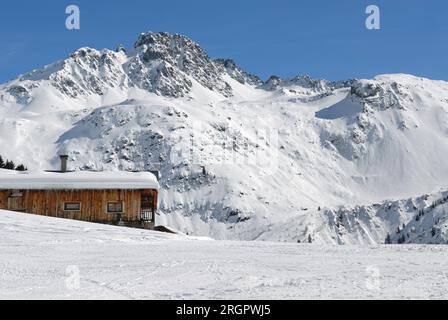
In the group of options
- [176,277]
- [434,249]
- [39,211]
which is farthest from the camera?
[39,211]

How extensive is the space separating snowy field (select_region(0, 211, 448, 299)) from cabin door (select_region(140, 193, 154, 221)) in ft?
55.0

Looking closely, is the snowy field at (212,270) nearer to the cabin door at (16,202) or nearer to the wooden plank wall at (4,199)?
the cabin door at (16,202)

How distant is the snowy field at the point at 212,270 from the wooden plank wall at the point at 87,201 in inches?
644

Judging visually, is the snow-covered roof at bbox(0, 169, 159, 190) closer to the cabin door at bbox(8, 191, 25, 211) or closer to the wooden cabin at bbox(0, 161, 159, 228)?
the wooden cabin at bbox(0, 161, 159, 228)

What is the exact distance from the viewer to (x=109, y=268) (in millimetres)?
16531

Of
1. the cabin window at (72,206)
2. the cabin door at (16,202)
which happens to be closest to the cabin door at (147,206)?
the cabin window at (72,206)

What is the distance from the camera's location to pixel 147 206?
135 feet

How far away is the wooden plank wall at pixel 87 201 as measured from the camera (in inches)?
1577

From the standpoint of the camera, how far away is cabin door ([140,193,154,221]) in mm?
40500

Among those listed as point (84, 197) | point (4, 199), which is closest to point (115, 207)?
point (84, 197)

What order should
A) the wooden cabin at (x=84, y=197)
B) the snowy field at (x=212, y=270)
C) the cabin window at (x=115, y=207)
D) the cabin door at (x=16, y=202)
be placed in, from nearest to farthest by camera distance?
the snowy field at (x=212, y=270)
the wooden cabin at (x=84, y=197)
the cabin door at (x=16, y=202)
the cabin window at (x=115, y=207)
